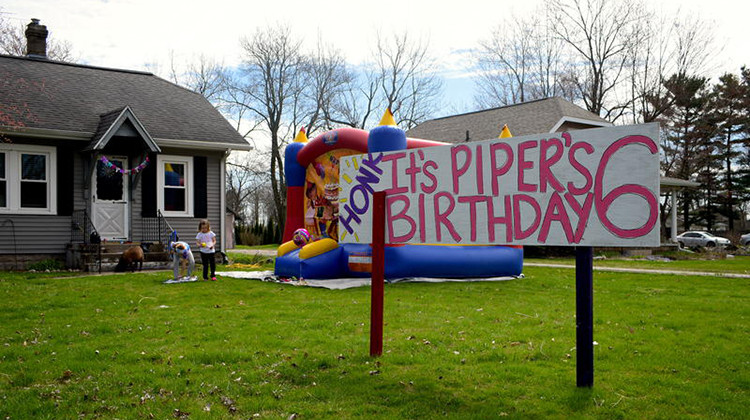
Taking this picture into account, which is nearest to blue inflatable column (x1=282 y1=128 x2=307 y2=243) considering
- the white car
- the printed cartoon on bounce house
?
the printed cartoon on bounce house

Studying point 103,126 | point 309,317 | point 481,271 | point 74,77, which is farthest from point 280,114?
point 309,317

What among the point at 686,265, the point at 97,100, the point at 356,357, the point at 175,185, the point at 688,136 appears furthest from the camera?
the point at 688,136

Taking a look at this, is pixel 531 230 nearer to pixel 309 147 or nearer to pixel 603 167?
pixel 603 167

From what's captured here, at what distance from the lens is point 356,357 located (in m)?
5.88

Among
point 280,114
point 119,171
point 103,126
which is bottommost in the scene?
point 119,171

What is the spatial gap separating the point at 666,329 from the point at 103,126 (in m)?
14.4

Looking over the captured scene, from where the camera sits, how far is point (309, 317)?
8.09 m

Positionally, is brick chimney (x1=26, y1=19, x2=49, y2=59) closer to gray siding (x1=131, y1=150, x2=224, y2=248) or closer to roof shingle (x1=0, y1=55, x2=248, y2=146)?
roof shingle (x1=0, y1=55, x2=248, y2=146)

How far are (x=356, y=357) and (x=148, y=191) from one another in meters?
12.8

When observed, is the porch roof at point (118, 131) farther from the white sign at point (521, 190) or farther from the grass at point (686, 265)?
the grass at point (686, 265)

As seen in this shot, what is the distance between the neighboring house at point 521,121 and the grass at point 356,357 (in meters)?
15.6

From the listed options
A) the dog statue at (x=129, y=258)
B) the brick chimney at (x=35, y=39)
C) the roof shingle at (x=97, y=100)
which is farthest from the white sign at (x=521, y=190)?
the brick chimney at (x=35, y=39)

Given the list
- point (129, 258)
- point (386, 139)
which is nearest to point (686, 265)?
point (386, 139)

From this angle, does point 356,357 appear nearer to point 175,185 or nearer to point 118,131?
point 118,131
